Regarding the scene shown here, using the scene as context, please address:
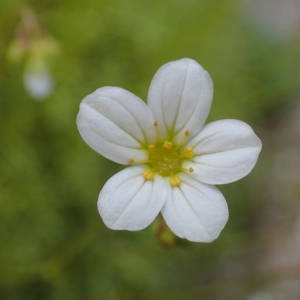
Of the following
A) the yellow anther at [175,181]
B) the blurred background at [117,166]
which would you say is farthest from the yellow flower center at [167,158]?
the blurred background at [117,166]

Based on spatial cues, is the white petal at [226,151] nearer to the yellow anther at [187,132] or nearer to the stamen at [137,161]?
the yellow anther at [187,132]

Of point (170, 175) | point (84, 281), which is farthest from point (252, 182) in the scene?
point (170, 175)

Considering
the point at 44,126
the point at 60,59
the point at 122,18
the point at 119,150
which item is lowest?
the point at 119,150

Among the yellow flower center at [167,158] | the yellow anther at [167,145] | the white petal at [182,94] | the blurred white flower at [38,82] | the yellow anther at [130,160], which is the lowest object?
the yellow anther at [130,160]

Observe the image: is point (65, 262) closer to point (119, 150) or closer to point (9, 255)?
point (9, 255)

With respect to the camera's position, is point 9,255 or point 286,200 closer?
point 9,255

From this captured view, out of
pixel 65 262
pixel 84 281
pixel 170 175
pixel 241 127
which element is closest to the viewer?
pixel 241 127

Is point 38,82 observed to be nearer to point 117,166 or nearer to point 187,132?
point 117,166
